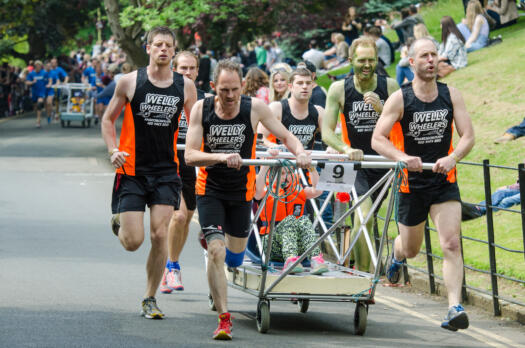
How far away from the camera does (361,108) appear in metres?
9.60

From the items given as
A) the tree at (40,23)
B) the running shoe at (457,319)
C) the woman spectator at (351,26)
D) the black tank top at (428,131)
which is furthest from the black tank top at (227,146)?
the tree at (40,23)

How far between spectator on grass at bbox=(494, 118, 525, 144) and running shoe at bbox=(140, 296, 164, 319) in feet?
30.4

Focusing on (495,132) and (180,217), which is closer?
(180,217)

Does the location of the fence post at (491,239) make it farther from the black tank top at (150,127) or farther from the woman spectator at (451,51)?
the woman spectator at (451,51)

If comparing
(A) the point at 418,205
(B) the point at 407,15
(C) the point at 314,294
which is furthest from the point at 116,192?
(B) the point at 407,15

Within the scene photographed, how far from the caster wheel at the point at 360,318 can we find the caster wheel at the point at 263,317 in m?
0.71

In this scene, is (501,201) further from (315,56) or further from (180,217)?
(315,56)

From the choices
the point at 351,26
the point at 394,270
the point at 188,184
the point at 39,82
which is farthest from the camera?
the point at 39,82

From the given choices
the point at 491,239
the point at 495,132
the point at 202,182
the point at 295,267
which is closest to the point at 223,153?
the point at 202,182

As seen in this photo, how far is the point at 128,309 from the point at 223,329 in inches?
56.8

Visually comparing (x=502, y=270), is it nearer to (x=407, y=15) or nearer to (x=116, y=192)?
(x=116, y=192)

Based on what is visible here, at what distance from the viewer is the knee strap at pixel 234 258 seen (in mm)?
8562

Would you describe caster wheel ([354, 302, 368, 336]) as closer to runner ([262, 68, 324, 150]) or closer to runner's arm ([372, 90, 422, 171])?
runner's arm ([372, 90, 422, 171])

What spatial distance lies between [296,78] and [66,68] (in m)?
44.1
